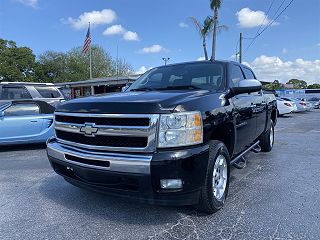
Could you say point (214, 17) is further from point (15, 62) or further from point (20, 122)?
point (15, 62)

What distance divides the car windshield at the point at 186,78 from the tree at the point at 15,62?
5206 cm

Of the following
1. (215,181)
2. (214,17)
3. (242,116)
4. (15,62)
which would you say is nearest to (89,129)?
(215,181)

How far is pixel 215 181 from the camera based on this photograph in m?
3.48

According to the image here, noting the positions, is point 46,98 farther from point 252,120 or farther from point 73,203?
point 252,120

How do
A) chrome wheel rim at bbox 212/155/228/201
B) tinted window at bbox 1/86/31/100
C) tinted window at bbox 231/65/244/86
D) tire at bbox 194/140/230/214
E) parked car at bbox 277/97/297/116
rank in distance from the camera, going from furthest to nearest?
parked car at bbox 277/97/297/116, tinted window at bbox 1/86/31/100, tinted window at bbox 231/65/244/86, chrome wheel rim at bbox 212/155/228/201, tire at bbox 194/140/230/214

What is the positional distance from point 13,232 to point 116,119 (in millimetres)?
1624

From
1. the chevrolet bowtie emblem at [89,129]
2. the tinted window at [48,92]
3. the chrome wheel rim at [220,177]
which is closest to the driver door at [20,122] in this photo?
the tinted window at [48,92]

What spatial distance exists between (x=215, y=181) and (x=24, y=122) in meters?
5.70

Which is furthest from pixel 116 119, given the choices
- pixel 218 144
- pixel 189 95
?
pixel 218 144

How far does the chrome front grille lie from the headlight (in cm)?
7

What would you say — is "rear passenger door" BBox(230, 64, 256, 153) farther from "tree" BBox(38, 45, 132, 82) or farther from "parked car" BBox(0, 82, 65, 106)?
"tree" BBox(38, 45, 132, 82)

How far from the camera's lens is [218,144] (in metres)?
3.42

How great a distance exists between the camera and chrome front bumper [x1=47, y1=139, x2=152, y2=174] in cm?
287

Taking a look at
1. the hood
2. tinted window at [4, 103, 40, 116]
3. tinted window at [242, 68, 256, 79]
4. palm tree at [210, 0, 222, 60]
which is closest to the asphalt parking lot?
the hood
